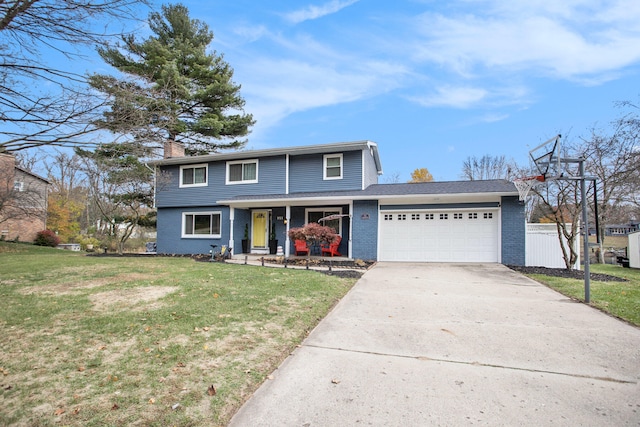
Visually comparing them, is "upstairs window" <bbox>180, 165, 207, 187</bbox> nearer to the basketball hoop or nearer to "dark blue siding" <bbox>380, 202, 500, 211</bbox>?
"dark blue siding" <bbox>380, 202, 500, 211</bbox>

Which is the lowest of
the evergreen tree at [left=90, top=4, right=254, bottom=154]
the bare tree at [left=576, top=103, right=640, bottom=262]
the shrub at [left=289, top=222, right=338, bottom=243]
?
the shrub at [left=289, top=222, right=338, bottom=243]

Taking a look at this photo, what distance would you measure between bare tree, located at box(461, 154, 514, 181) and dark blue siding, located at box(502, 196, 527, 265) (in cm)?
2330

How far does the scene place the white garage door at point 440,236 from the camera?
12758 mm

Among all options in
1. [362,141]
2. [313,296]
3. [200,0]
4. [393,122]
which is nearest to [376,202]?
[362,141]

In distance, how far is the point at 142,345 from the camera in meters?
3.68

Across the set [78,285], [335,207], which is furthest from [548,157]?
[78,285]

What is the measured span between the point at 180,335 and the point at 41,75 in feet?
10.6

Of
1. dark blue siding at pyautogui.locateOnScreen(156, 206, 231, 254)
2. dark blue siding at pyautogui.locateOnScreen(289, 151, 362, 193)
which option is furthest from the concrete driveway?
dark blue siding at pyautogui.locateOnScreen(156, 206, 231, 254)

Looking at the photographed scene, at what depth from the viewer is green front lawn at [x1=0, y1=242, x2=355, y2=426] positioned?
99.3 inches

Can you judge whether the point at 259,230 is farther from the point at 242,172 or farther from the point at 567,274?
the point at 567,274

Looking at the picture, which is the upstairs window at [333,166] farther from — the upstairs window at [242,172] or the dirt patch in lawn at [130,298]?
the dirt patch in lawn at [130,298]

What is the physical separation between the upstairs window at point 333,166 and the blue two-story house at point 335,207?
47mm

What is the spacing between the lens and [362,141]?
46.7ft

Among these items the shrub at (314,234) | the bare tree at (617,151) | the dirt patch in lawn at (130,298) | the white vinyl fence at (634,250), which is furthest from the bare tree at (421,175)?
the dirt patch in lawn at (130,298)
